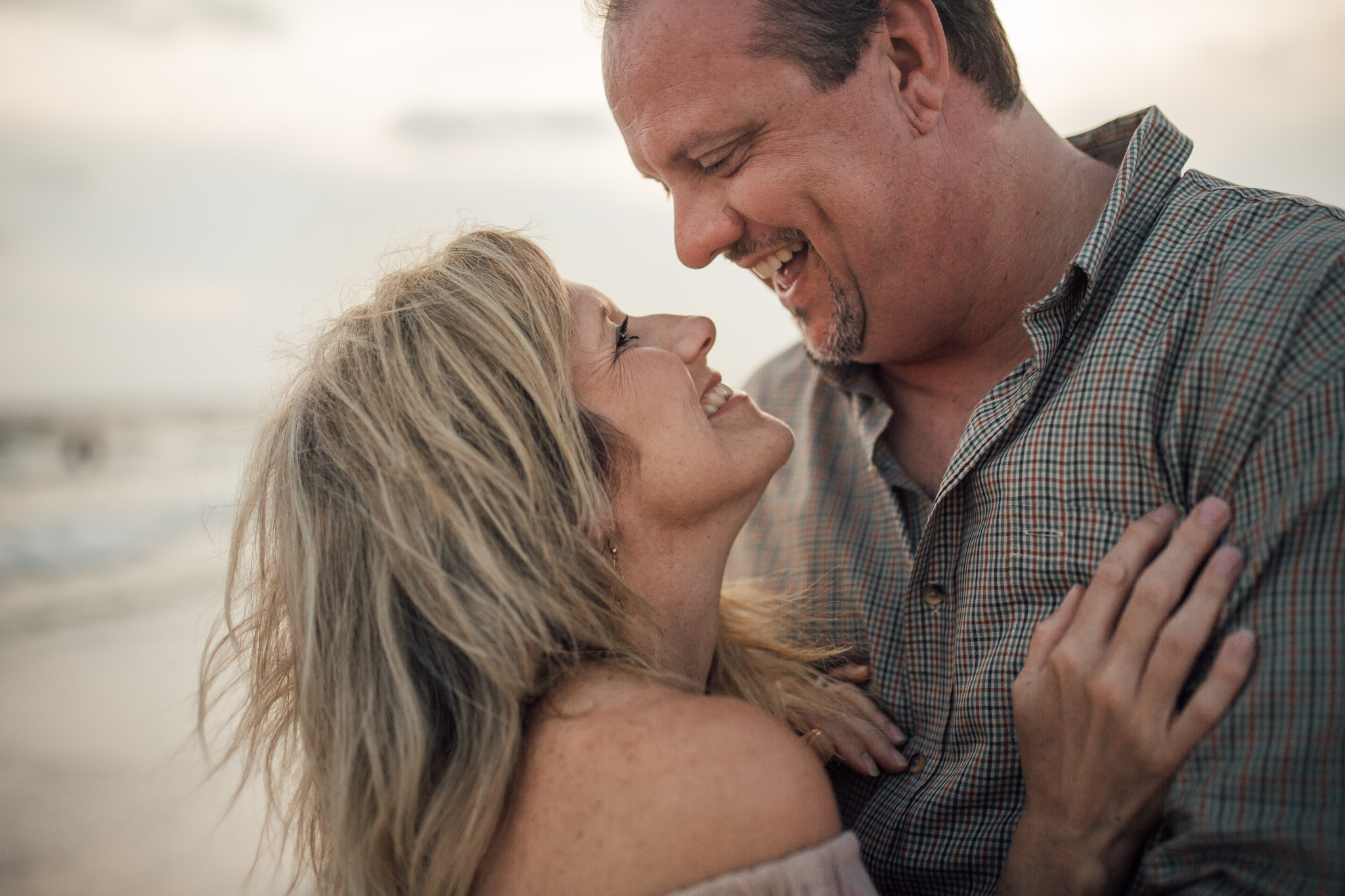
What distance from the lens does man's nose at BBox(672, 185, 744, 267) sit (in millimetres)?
2215

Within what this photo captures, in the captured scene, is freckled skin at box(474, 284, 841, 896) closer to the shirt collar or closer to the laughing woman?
the laughing woman

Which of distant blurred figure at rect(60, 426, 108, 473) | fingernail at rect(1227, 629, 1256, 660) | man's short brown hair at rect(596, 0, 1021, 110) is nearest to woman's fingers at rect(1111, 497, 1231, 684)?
fingernail at rect(1227, 629, 1256, 660)

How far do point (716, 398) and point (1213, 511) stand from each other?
1.15m

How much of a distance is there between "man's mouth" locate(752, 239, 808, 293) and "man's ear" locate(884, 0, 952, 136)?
0.43 meters

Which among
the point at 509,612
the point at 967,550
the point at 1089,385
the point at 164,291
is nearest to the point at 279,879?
the point at 509,612

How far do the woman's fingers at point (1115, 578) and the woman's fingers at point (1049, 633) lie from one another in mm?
38

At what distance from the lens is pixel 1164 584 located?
4.60 ft

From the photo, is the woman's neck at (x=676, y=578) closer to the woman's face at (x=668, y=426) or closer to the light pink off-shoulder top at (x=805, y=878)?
the woman's face at (x=668, y=426)

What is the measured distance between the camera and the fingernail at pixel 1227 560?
4.43ft

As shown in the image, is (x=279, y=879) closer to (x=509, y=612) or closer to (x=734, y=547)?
(x=734, y=547)

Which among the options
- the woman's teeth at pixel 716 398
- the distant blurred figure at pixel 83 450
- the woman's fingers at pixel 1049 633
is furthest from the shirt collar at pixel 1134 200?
the distant blurred figure at pixel 83 450

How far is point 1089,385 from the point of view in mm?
1662

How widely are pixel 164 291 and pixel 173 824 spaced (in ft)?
72.8

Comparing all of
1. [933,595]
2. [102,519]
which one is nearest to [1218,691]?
[933,595]
